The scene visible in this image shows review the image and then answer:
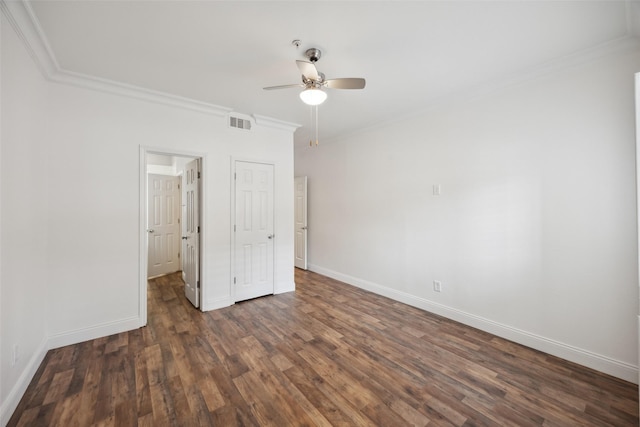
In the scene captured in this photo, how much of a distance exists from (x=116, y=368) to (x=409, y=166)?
393 cm

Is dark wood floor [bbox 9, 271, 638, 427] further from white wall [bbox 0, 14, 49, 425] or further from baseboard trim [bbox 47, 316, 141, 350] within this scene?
white wall [bbox 0, 14, 49, 425]

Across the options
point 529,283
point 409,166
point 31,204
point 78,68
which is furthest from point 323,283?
point 78,68

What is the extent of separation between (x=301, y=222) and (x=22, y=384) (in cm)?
438

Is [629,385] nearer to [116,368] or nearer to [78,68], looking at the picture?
[116,368]

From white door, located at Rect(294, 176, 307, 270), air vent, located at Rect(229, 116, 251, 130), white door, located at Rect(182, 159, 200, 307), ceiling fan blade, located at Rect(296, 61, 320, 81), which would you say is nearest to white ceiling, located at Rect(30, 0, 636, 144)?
ceiling fan blade, located at Rect(296, 61, 320, 81)

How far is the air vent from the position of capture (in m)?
3.65

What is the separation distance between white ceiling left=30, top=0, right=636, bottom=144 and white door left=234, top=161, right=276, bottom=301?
1.28 metres

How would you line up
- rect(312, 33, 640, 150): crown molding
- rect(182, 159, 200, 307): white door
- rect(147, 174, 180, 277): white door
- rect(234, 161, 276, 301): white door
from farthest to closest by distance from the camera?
rect(147, 174, 180, 277): white door < rect(234, 161, 276, 301): white door < rect(182, 159, 200, 307): white door < rect(312, 33, 640, 150): crown molding

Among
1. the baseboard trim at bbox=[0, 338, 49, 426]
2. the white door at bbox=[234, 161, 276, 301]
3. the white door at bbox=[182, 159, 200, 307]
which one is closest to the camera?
the baseboard trim at bbox=[0, 338, 49, 426]

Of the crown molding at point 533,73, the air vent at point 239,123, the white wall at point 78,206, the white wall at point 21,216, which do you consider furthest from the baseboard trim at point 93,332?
the crown molding at point 533,73

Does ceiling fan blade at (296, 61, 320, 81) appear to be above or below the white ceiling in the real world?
below

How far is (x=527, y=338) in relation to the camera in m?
2.62

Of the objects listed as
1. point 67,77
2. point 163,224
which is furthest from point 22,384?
point 163,224

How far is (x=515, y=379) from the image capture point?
6.97ft
